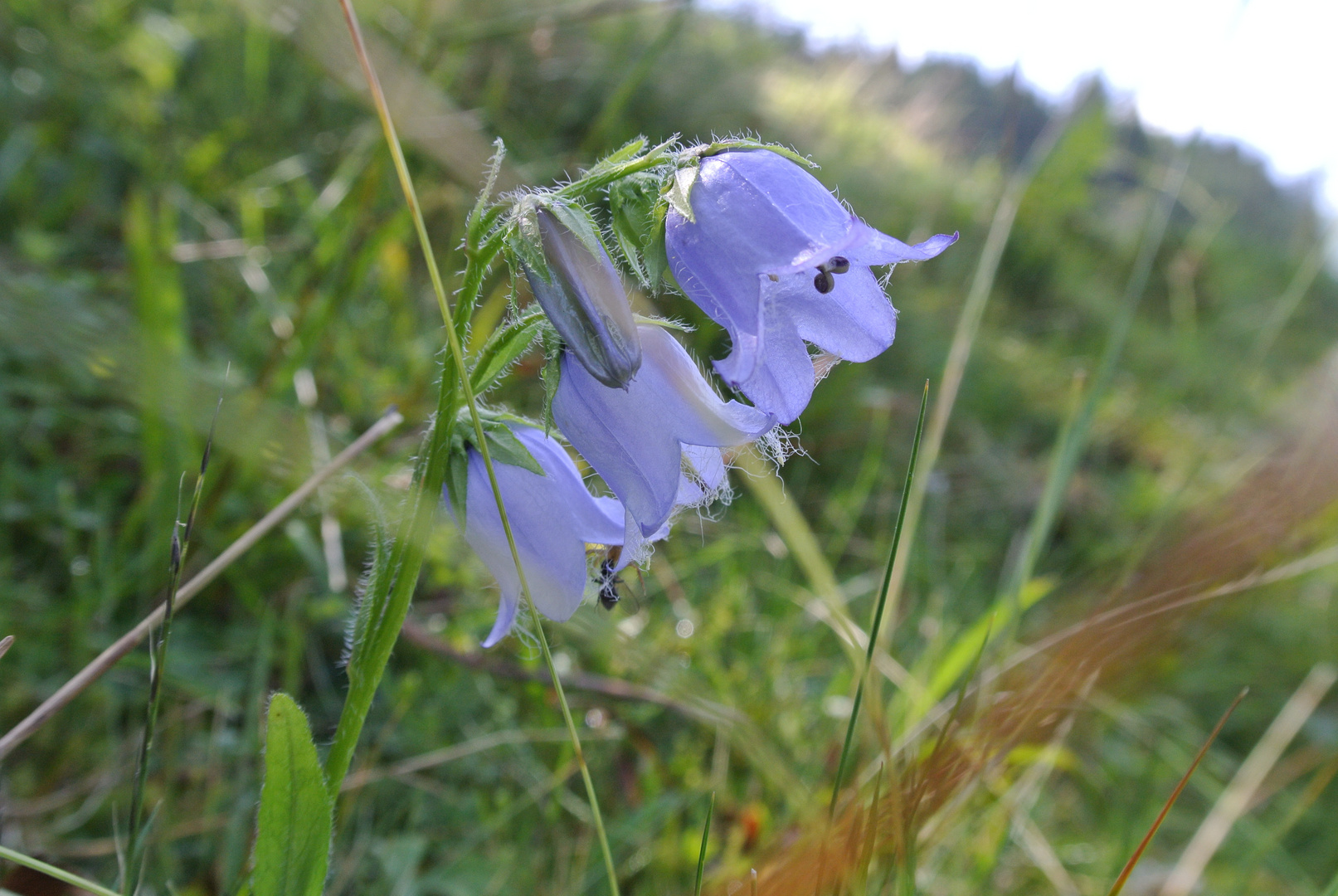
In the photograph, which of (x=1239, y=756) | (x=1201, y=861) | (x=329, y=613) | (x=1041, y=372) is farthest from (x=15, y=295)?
(x=1041, y=372)

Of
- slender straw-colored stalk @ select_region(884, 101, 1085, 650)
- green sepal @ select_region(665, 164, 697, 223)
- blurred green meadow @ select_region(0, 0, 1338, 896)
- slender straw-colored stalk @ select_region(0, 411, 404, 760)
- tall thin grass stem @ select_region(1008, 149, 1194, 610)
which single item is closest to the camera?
green sepal @ select_region(665, 164, 697, 223)

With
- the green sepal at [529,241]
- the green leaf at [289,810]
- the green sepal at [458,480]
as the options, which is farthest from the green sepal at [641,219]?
the green leaf at [289,810]

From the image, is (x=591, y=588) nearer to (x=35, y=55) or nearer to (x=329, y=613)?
(x=329, y=613)

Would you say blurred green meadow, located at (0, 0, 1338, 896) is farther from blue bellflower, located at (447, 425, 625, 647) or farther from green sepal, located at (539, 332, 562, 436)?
green sepal, located at (539, 332, 562, 436)

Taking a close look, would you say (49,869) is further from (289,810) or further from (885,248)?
(885,248)

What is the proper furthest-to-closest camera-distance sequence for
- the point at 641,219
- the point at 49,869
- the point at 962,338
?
the point at 962,338
the point at 641,219
the point at 49,869

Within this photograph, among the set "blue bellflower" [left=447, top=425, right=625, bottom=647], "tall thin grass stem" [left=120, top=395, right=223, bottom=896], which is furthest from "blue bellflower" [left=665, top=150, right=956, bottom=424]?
"tall thin grass stem" [left=120, top=395, right=223, bottom=896]

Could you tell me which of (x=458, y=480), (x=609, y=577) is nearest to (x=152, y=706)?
(x=458, y=480)
